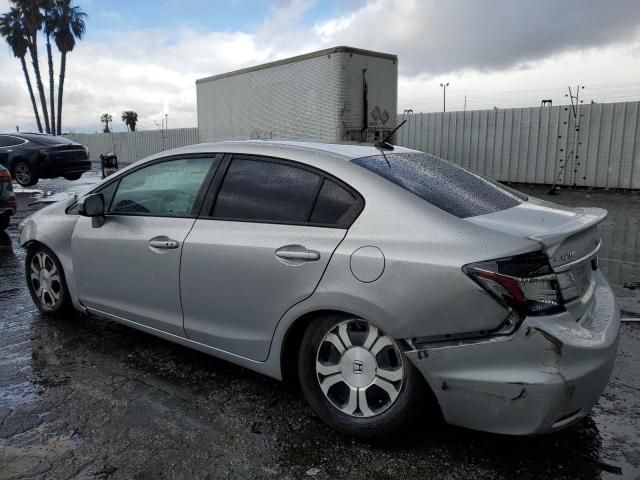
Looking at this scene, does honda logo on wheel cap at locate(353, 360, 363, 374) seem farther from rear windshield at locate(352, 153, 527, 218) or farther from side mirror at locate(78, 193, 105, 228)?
side mirror at locate(78, 193, 105, 228)

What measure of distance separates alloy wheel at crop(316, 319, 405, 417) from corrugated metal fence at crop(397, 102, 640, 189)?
1362 cm

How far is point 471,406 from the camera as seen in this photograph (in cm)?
231

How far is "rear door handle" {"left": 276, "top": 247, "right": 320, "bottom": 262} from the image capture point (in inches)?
104

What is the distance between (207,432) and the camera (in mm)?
2768

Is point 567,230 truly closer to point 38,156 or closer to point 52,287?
point 52,287

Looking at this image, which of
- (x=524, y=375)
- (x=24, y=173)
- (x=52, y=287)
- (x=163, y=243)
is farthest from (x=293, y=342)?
(x=24, y=173)

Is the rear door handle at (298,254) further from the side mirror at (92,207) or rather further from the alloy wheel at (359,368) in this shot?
the side mirror at (92,207)

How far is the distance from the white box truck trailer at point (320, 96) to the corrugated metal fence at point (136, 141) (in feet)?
39.2

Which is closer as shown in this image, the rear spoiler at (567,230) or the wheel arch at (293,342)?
the rear spoiler at (567,230)

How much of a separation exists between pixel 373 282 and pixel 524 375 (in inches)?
28.8

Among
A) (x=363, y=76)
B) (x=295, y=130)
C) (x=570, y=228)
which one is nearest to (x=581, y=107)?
(x=363, y=76)

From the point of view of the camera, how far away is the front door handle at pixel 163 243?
10.6 feet

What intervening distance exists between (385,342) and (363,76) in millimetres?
9843

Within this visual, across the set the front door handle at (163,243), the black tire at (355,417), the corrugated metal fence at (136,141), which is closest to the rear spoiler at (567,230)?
Result: the black tire at (355,417)
